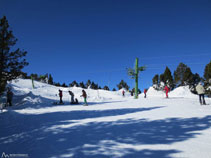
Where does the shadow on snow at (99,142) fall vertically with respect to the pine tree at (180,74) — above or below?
below

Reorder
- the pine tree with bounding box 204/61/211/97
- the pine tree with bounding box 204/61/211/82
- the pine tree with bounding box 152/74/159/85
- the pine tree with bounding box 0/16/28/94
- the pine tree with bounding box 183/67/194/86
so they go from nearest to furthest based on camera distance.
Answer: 1. the pine tree with bounding box 0/16/28/94
2. the pine tree with bounding box 204/61/211/97
3. the pine tree with bounding box 204/61/211/82
4. the pine tree with bounding box 183/67/194/86
5. the pine tree with bounding box 152/74/159/85

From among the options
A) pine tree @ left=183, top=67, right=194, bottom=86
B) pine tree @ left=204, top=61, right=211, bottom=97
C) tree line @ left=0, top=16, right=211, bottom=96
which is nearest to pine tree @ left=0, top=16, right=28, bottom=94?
tree line @ left=0, top=16, right=211, bottom=96

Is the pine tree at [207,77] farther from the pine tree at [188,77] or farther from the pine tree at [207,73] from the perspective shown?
the pine tree at [188,77]

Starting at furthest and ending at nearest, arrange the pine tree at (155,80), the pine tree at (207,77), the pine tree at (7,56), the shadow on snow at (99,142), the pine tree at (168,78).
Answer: the pine tree at (155,80)
the pine tree at (168,78)
the pine tree at (207,77)
the pine tree at (7,56)
the shadow on snow at (99,142)

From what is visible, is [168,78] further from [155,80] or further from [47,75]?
[47,75]


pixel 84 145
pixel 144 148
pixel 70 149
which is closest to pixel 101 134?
pixel 84 145

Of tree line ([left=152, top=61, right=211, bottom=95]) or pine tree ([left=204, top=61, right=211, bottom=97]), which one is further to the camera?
tree line ([left=152, top=61, right=211, bottom=95])

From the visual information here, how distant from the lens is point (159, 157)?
2.50 m

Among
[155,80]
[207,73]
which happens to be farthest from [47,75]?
[207,73]

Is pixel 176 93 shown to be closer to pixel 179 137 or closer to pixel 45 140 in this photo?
pixel 179 137

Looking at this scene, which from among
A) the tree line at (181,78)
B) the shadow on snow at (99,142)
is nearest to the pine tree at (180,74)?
the tree line at (181,78)

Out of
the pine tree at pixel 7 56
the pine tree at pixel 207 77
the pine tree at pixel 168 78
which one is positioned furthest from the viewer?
the pine tree at pixel 168 78

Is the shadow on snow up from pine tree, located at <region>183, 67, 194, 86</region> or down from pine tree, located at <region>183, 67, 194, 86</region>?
down

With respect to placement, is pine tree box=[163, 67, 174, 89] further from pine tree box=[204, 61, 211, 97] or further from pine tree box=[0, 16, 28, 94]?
pine tree box=[0, 16, 28, 94]
